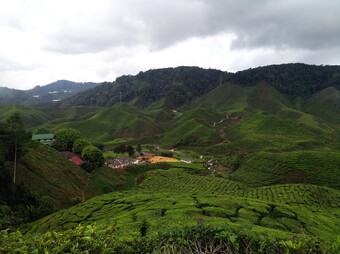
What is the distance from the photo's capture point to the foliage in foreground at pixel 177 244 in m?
5.43

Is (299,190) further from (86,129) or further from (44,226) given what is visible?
(86,129)

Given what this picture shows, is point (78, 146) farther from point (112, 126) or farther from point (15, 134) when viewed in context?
point (112, 126)

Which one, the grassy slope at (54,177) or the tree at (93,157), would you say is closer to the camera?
the grassy slope at (54,177)

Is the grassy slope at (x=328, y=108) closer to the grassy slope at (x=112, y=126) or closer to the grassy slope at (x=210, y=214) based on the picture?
the grassy slope at (x=112, y=126)

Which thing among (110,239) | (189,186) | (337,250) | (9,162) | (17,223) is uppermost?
(337,250)

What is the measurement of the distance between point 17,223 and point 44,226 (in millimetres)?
5293

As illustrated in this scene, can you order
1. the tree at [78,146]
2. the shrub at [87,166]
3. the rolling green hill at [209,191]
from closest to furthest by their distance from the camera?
the rolling green hill at [209,191] → the shrub at [87,166] → the tree at [78,146]

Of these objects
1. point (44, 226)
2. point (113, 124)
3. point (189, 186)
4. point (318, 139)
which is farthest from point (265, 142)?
point (113, 124)

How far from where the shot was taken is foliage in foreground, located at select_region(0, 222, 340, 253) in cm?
543

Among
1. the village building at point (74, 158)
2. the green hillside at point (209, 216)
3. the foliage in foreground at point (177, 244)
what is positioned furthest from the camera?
the village building at point (74, 158)

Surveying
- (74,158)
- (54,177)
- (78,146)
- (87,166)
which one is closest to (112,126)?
(78,146)

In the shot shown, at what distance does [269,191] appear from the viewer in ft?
125

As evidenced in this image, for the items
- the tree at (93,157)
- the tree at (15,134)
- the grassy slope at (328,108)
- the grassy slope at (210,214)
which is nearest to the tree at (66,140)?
the tree at (93,157)

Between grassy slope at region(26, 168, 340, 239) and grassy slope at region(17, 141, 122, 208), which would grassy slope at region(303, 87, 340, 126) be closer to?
grassy slope at region(26, 168, 340, 239)
